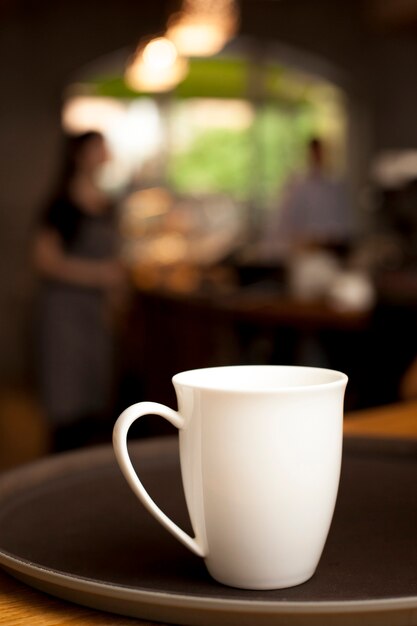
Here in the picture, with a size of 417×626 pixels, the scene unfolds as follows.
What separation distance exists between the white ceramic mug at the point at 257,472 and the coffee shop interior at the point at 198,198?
8.67 feet

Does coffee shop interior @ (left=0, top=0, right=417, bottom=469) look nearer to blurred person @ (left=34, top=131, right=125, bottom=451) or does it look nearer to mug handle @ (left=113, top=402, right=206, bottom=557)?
blurred person @ (left=34, top=131, right=125, bottom=451)

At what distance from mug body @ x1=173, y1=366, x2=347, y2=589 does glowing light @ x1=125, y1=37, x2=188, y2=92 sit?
7.98m

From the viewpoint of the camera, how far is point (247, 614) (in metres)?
0.59

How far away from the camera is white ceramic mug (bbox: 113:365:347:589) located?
24.6 inches

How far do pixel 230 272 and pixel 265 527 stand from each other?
4.31 metres

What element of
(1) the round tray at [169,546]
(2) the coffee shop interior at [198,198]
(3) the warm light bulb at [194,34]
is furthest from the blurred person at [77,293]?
(1) the round tray at [169,546]

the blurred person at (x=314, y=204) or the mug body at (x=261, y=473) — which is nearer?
the mug body at (x=261, y=473)

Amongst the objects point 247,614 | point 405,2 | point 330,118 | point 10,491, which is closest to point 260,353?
point 405,2

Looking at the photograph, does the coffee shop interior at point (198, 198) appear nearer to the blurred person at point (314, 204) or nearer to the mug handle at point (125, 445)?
the blurred person at point (314, 204)

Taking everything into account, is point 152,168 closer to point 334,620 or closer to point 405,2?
point 405,2

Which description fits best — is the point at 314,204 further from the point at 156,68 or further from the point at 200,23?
the point at 156,68

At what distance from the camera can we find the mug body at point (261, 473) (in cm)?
62

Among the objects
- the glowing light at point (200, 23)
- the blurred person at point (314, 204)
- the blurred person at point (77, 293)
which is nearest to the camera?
the blurred person at point (77, 293)

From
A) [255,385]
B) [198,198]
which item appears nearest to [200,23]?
[198,198]
